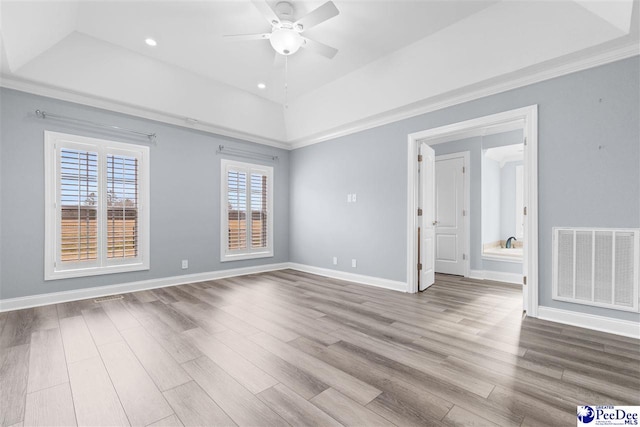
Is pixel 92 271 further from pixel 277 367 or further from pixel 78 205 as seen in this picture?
pixel 277 367

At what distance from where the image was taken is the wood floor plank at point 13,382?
1485 mm

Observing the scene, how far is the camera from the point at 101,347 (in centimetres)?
229

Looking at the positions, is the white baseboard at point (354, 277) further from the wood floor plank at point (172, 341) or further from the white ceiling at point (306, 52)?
the wood floor plank at point (172, 341)

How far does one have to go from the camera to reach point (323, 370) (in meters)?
1.94

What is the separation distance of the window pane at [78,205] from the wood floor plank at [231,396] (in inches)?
110

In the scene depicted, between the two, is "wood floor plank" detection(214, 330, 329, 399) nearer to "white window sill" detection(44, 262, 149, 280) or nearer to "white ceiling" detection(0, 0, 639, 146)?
"white window sill" detection(44, 262, 149, 280)

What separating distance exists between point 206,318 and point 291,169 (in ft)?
12.5

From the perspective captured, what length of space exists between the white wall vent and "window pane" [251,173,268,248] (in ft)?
15.0

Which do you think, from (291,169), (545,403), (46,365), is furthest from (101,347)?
(291,169)

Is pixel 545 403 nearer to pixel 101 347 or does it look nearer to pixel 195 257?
pixel 101 347

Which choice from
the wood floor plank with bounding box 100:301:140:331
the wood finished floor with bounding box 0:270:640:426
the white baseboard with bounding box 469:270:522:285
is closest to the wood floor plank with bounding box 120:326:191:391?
the wood finished floor with bounding box 0:270:640:426

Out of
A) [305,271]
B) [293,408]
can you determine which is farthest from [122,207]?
[293,408]

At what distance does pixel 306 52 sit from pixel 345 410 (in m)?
3.78

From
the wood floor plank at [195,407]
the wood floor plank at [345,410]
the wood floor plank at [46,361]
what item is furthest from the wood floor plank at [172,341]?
the wood floor plank at [345,410]
